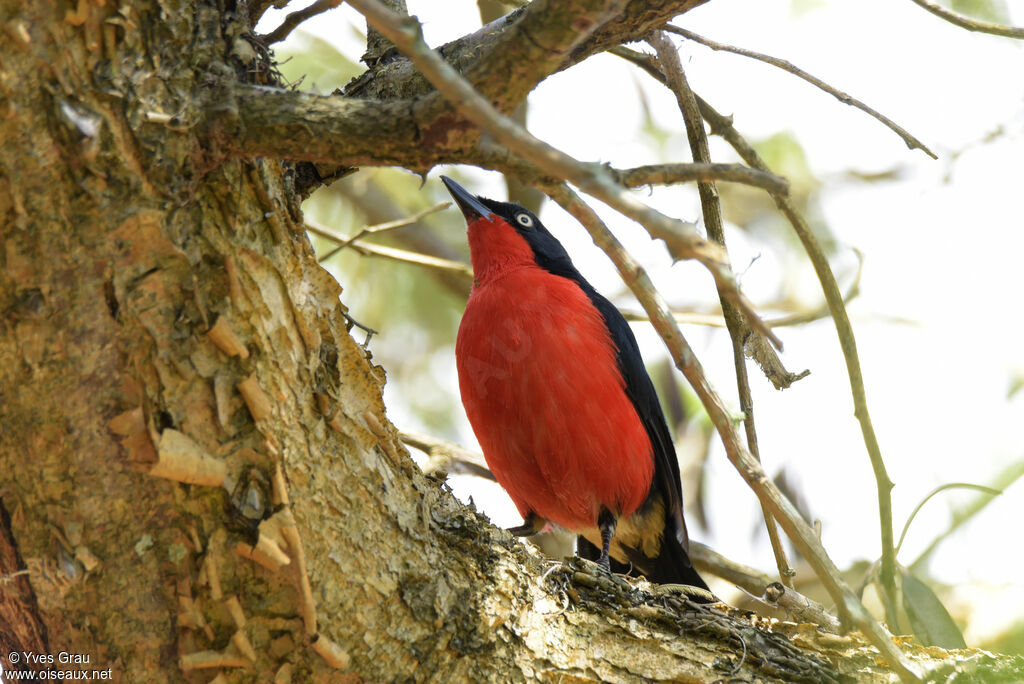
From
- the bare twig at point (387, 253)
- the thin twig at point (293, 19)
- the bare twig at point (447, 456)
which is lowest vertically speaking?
the bare twig at point (447, 456)

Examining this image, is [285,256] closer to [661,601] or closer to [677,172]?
[677,172]

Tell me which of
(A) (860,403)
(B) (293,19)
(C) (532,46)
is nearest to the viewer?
(C) (532,46)

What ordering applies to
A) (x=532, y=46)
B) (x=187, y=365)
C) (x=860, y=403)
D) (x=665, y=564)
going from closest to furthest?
(x=532, y=46) → (x=187, y=365) → (x=860, y=403) → (x=665, y=564)

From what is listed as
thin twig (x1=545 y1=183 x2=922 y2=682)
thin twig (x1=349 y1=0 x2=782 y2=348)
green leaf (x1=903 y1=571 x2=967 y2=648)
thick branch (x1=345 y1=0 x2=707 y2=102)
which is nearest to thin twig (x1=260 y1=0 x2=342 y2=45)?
thick branch (x1=345 y1=0 x2=707 y2=102)

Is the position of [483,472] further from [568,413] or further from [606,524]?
[568,413]

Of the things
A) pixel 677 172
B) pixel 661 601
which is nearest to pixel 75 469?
Result: pixel 677 172

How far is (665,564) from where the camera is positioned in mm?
4715

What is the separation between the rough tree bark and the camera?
1905 mm

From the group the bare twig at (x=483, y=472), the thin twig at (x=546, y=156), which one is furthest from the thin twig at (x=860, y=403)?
the bare twig at (x=483, y=472)

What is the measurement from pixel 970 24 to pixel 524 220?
2697mm

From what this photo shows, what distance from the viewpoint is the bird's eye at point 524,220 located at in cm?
508

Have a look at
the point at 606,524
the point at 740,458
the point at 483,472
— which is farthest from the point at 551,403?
the point at 740,458

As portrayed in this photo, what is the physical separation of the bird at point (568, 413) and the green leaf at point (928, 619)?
1.13 m

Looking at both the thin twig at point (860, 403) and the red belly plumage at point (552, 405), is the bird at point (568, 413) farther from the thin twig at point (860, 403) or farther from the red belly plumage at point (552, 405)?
the thin twig at point (860, 403)
